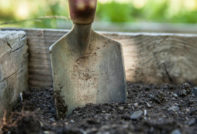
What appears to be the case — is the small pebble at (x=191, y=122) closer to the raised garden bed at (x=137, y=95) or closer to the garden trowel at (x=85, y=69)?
the raised garden bed at (x=137, y=95)

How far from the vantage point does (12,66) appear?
5.84ft

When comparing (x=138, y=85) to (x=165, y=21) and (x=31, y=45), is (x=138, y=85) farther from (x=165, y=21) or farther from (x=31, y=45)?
(x=165, y=21)

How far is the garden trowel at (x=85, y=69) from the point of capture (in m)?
1.62

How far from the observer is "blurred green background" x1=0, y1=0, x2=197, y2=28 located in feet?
13.4

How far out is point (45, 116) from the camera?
63.0 inches

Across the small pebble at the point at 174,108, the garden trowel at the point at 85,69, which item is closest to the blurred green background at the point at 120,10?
the garden trowel at the point at 85,69

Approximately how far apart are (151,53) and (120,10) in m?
2.23

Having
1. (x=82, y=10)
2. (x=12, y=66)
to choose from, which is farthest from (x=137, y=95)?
(x=12, y=66)

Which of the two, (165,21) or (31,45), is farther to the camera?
(165,21)

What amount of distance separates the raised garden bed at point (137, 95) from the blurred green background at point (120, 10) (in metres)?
1.94

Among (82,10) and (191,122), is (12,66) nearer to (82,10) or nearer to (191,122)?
(82,10)

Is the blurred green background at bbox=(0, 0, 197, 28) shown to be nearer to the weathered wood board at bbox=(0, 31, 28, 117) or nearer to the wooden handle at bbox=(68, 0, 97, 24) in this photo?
the weathered wood board at bbox=(0, 31, 28, 117)

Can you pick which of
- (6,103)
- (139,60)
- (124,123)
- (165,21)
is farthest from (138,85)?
(165,21)

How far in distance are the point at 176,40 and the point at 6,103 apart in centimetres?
99
